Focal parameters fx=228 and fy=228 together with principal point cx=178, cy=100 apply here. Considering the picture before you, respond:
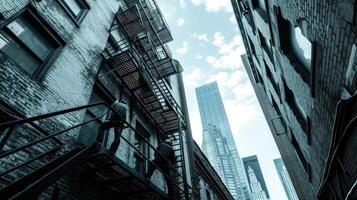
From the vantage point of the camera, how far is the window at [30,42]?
5051mm

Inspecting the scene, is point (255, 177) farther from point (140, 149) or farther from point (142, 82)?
point (142, 82)

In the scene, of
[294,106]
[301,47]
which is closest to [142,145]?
[294,106]

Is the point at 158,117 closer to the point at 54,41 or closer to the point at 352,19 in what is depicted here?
the point at 54,41

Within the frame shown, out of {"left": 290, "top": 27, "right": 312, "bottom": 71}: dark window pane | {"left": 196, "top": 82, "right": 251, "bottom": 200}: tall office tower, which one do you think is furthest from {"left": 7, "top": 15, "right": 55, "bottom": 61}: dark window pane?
{"left": 196, "top": 82, "right": 251, "bottom": 200}: tall office tower

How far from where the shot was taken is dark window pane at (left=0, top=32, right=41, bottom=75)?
16.1ft

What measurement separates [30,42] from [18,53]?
56 cm

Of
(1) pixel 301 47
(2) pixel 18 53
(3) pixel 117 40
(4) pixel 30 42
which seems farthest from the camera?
(3) pixel 117 40

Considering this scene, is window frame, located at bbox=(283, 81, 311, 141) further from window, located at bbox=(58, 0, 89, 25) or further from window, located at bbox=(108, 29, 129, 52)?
window, located at bbox=(58, 0, 89, 25)

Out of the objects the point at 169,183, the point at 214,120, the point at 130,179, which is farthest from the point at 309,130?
the point at 214,120

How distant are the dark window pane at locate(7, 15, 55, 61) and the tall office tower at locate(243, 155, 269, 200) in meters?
143

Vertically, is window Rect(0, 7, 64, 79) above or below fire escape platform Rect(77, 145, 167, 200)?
above

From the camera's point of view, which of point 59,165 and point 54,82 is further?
point 54,82

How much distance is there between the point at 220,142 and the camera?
450 feet

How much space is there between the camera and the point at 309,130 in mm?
6621
